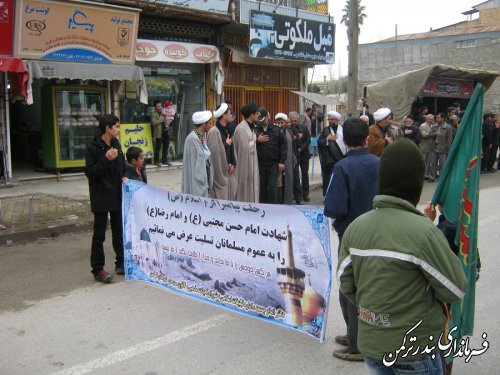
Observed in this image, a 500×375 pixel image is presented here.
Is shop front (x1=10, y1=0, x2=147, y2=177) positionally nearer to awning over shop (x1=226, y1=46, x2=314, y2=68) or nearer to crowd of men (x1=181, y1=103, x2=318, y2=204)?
awning over shop (x1=226, y1=46, x2=314, y2=68)

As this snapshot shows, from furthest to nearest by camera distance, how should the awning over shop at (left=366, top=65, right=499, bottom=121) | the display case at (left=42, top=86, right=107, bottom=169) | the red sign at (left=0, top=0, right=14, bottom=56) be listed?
the awning over shop at (left=366, top=65, right=499, bottom=121), the display case at (left=42, top=86, right=107, bottom=169), the red sign at (left=0, top=0, right=14, bottom=56)

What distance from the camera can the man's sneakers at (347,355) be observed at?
3.93m

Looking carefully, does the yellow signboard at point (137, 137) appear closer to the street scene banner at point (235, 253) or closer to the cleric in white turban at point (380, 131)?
the cleric in white turban at point (380, 131)

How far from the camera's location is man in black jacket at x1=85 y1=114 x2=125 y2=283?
225 inches

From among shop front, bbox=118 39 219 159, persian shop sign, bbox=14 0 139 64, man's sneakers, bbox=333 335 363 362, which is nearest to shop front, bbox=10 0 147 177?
persian shop sign, bbox=14 0 139 64

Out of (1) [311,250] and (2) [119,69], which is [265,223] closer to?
(1) [311,250]

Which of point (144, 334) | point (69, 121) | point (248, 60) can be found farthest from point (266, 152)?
point (248, 60)

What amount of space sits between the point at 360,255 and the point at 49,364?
2.65m

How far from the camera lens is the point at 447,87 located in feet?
67.5

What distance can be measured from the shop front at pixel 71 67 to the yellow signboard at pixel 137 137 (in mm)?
565

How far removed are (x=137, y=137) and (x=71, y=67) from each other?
2777mm

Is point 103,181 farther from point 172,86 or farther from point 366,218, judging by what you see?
point 172,86

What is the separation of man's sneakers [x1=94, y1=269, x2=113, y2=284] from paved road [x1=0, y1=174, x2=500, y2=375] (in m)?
0.10

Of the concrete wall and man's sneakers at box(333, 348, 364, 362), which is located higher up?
the concrete wall
